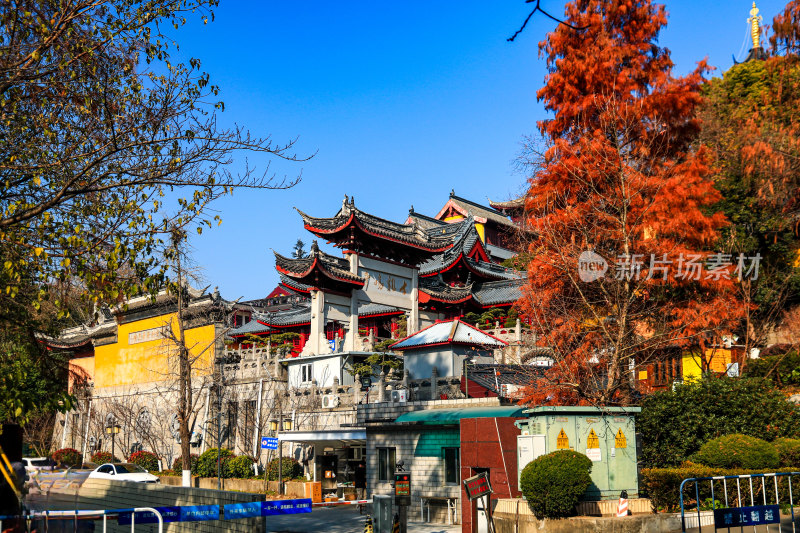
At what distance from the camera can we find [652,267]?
19781mm

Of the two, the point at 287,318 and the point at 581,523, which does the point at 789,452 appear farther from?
the point at 287,318

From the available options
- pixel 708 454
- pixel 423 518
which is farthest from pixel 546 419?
pixel 423 518

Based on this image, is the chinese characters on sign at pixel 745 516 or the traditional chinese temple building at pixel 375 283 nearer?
the chinese characters on sign at pixel 745 516


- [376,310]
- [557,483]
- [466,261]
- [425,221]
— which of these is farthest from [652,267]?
[425,221]

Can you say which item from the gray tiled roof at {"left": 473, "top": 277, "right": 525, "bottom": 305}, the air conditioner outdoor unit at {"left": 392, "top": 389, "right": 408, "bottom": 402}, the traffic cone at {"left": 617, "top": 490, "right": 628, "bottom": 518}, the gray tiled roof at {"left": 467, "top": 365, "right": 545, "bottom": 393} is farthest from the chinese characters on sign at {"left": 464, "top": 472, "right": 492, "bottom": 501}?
the gray tiled roof at {"left": 473, "top": 277, "right": 525, "bottom": 305}

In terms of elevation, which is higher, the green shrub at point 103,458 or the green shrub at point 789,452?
the green shrub at point 789,452

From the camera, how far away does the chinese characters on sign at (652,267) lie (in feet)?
63.5

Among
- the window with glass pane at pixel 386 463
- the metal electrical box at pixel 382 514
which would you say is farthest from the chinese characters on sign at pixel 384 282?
the metal electrical box at pixel 382 514

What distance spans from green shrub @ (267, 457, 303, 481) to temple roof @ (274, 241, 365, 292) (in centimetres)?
856

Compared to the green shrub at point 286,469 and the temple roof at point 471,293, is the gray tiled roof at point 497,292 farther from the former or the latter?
the green shrub at point 286,469

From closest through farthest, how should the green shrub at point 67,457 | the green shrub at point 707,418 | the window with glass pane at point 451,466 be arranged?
the green shrub at point 707,418 → the window with glass pane at point 451,466 → the green shrub at point 67,457

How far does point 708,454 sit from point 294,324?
32531 mm

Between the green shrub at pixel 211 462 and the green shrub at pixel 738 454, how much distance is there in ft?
70.5

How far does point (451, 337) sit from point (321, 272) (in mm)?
8805
